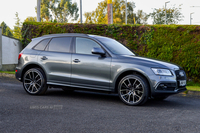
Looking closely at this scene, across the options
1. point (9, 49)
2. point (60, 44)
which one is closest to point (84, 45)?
point (60, 44)

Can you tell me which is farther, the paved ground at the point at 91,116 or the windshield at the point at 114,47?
the windshield at the point at 114,47

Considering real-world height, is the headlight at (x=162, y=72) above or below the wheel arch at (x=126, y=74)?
above

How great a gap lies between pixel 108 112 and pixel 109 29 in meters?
8.31

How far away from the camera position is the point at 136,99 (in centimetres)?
590

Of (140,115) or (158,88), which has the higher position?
(158,88)

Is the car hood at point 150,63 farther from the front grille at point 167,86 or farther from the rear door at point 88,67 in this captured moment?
the rear door at point 88,67

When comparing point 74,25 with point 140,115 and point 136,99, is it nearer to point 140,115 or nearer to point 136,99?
point 136,99

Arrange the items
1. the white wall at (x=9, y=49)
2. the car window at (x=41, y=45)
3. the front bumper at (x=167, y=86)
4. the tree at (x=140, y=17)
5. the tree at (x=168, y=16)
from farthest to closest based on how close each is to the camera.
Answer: the tree at (x=140, y=17)
the tree at (x=168, y=16)
the white wall at (x=9, y=49)
the car window at (x=41, y=45)
the front bumper at (x=167, y=86)

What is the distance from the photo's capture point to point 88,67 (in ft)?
20.7

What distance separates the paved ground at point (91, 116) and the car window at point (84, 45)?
133 centimetres

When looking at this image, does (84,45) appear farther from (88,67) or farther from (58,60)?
(58,60)

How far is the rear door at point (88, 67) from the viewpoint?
242 inches

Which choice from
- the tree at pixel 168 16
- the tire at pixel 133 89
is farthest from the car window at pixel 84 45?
the tree at pixel 168 16

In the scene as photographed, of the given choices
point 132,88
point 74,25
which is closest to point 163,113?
point 132,88
